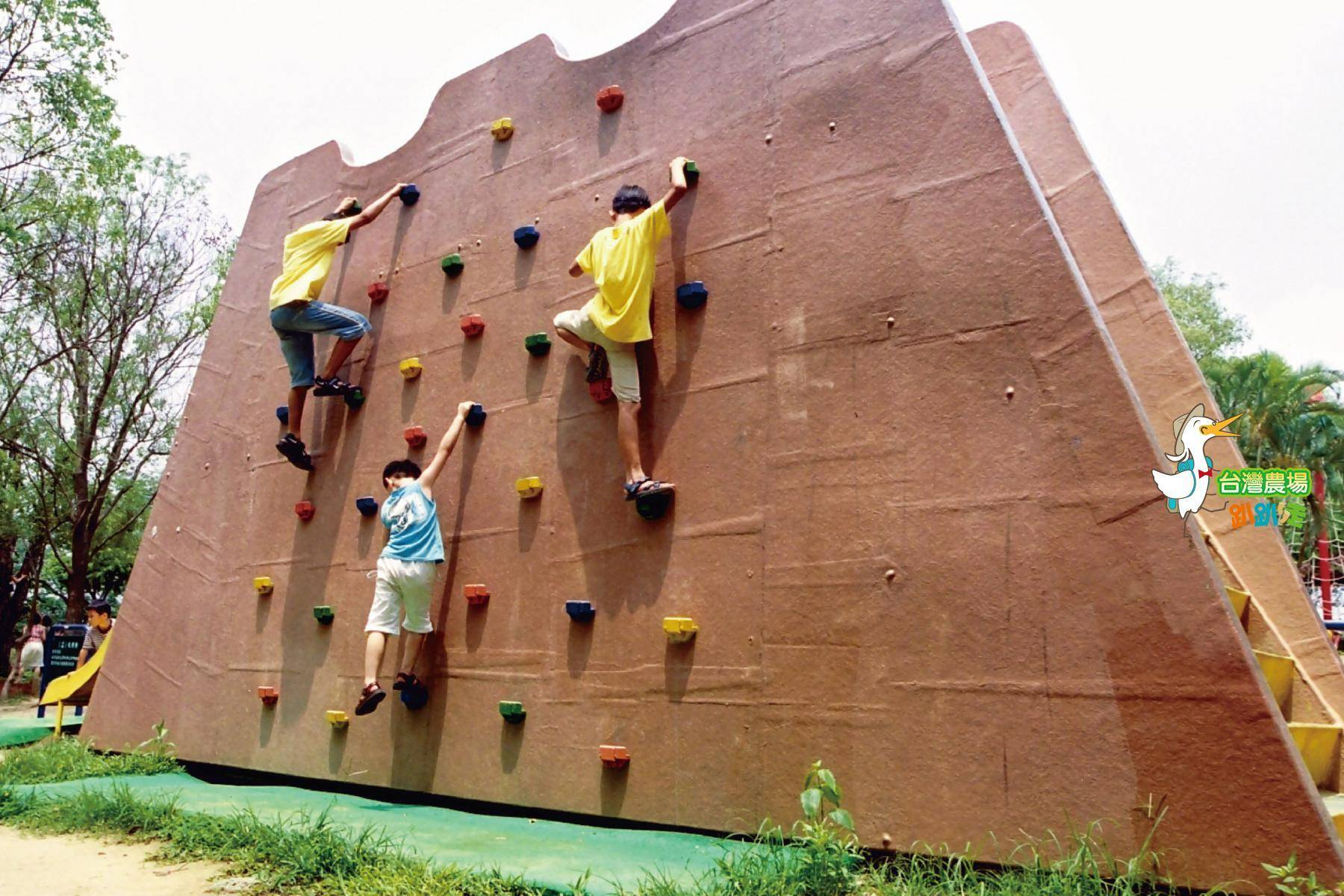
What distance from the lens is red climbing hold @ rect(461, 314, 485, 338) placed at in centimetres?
548

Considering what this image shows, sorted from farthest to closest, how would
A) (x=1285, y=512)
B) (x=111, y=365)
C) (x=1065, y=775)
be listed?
(x=111, y=365)
(x=1285, y=512)
(x=1065, y=775)

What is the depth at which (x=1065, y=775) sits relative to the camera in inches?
Answer: 124

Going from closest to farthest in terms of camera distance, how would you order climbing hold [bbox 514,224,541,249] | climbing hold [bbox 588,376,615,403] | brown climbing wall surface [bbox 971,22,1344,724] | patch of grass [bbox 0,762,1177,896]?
1. patch of grass [bbox 0,762,1177,896]
2. brown climbing wall surface [bbox 971,22,1344,724]
3. climbing hold [bbox 588,376,615,403]
4. climbing hold [bbox 514,224,541,249]

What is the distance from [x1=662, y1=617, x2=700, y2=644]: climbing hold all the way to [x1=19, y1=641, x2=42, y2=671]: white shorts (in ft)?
54.7

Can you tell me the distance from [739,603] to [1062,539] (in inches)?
51.2

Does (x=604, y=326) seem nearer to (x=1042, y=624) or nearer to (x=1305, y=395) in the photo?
(x=1042, y=624)

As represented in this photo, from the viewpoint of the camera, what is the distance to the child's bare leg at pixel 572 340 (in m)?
4.75

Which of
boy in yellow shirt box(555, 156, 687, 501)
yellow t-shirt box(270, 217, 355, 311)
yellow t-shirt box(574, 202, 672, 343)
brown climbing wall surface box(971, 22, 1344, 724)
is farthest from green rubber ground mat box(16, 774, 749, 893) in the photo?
yellow t-shirt box(270, 217, 355, 311)

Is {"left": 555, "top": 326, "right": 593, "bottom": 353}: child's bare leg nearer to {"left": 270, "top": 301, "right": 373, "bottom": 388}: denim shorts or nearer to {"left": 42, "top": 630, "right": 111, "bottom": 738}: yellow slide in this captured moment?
{"left": 270, "top": 301, "right": 373, "bottom": 388}: denim shorts

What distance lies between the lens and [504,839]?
3992mm

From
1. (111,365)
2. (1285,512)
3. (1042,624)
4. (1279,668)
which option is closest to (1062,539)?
(1042,624)

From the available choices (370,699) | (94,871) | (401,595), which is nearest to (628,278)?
(401,595)

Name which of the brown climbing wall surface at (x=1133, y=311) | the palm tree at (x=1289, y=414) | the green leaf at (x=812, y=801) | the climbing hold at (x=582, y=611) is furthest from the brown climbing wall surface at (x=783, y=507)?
the palm tree at (x=1289, y=414)

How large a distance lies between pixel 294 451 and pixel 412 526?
1323 millimetres
